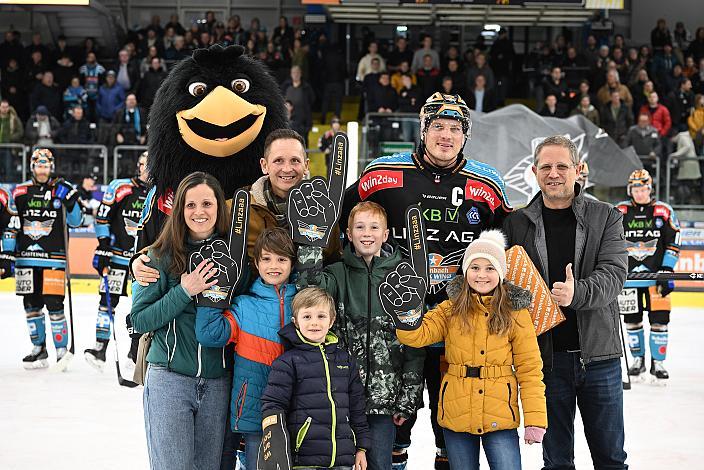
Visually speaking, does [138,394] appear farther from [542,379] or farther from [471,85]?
[471,85]

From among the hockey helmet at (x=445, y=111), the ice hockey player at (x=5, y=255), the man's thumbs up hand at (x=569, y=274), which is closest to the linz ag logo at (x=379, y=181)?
the hockey helmet at (x=445, y=111)

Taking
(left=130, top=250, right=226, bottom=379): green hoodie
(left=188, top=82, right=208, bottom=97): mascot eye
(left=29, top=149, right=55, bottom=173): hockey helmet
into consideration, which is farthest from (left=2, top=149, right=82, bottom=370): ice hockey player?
(left=130, top=250, right=226, bottom=379): green hoodie

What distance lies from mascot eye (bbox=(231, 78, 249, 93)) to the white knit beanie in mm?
1211

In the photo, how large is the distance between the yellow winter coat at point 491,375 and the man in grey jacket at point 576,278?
167 millimetres

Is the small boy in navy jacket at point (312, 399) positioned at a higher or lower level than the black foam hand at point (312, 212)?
lower

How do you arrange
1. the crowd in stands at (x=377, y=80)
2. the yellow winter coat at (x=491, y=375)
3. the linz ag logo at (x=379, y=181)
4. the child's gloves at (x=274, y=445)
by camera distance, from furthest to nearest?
the crowd in stands at (x=377, y=80) < the linz ag logo at (x=379, y=181) < the yellow winter coat at (x=491, y=375) < the child's gloves at (x=274, y=445)

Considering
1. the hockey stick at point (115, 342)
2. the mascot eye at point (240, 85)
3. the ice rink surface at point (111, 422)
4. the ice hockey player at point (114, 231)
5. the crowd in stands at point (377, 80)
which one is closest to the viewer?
the mascot eye at point (240, 85)

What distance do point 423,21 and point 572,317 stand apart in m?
14.7

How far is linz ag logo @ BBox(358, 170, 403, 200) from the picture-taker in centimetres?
340

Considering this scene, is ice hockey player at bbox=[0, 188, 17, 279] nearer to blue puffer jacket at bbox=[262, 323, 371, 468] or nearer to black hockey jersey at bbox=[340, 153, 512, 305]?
black hockey jersey at bbox=[340, 153, 512, 305]

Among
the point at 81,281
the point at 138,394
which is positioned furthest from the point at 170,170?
the point at 81,281

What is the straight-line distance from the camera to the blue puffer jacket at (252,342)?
2.90 metres

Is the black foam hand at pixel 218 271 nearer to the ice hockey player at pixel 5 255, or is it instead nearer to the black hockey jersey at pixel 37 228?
the black hockey jersey at pixel 37 228

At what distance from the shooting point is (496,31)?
1770 centimetres
